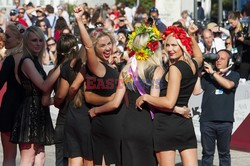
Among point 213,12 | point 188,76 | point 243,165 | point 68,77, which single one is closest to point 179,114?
point 188,76

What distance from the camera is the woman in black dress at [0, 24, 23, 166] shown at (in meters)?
8.02

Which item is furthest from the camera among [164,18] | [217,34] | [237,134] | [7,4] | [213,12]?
[213,12]

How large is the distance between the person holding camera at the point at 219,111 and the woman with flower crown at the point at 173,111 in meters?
2.22

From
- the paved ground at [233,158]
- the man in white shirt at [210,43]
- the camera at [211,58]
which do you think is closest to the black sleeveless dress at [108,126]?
the camera at [211,58]

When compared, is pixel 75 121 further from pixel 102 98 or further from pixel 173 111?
pixel 173 111

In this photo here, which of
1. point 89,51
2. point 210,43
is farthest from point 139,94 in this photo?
point 210,43

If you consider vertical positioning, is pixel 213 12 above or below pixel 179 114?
below

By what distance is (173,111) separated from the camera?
722cm

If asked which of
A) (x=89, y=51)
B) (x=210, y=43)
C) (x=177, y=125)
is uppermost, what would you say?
(x=89, y=51)

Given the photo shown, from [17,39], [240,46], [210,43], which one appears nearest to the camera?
[17,39]

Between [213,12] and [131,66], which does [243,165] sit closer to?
[131,66]

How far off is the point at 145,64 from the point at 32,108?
1437 millimetres

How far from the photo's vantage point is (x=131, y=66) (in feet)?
24.2

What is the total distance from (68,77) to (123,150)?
1.04 meters
